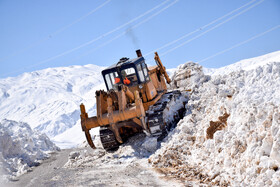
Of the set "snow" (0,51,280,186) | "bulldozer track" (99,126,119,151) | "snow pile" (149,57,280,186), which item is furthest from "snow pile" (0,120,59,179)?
"snow pile" (149,57,280,186)

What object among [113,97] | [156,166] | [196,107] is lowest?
[156,166]

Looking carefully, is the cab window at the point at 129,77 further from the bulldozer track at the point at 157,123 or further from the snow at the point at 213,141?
the snow at the point at 213,141

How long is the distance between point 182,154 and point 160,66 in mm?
6295

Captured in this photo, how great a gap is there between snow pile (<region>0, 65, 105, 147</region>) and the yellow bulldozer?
27.3 m

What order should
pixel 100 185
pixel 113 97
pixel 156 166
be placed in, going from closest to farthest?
pixel 100 185 < pixel 156 166 < pixel 113 97

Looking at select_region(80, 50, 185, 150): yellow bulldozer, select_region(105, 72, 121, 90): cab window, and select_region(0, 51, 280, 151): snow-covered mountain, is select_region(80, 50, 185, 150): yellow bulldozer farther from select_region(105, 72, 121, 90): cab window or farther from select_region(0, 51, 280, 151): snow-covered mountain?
select_region(0, 51, 280, 151): snow-covered mountain

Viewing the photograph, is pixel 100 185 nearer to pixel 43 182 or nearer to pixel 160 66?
pixel 43 182

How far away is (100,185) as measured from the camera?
8047 millimetres

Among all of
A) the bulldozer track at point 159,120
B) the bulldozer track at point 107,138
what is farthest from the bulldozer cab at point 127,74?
the bulldozer track at point 107,138

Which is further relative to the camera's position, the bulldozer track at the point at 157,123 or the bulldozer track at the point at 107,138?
the bulldozer track at the point at 107,138

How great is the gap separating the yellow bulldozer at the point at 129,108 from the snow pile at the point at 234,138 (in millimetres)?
996

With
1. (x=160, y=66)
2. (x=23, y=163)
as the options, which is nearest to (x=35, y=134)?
(x=23, y=163)

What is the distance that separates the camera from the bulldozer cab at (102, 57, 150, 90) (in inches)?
481

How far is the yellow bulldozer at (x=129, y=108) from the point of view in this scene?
436 inches
